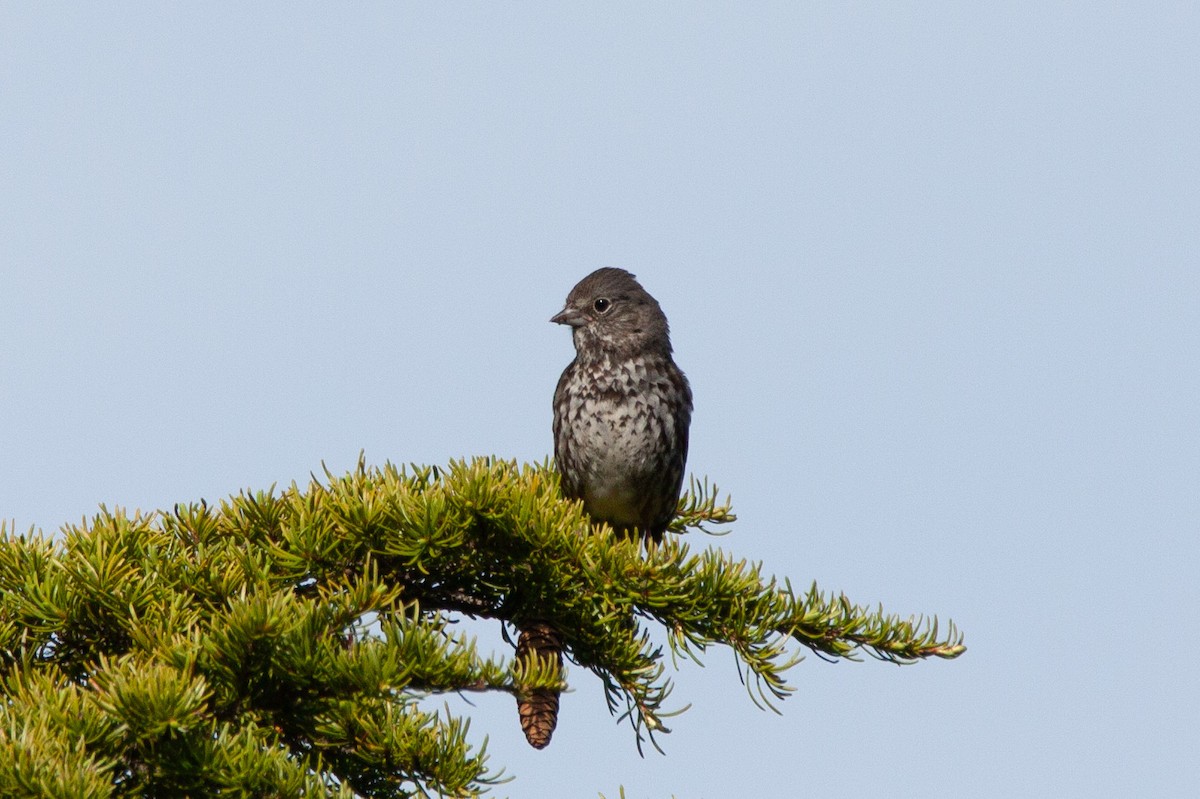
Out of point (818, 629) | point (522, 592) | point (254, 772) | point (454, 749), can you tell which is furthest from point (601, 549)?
point (254, 772)

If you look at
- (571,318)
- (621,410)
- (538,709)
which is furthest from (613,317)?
(538,709)

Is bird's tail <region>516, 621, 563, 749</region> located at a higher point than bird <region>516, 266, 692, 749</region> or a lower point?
lower

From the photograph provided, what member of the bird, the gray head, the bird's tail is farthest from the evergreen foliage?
the gray head

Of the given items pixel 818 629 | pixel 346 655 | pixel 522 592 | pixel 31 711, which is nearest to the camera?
pixel 31 711

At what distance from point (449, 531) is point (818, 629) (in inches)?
43.4

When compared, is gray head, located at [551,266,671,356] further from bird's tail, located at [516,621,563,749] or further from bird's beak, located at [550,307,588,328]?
bird's tail, located at [516,621,563,749]

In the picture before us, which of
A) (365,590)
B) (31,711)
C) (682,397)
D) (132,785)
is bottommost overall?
(132,785)

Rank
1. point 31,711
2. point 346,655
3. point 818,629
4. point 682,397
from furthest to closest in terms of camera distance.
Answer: point 682,397
point 818,629
point 346,655
point 31,711

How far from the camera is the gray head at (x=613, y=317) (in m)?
Result: 7.25

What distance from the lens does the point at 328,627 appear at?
3.27 meters

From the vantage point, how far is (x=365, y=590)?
3.35m

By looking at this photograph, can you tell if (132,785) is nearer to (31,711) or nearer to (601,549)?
(31,711)

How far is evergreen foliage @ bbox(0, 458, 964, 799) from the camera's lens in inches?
119

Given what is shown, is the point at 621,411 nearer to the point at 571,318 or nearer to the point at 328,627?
the point at 571,318
